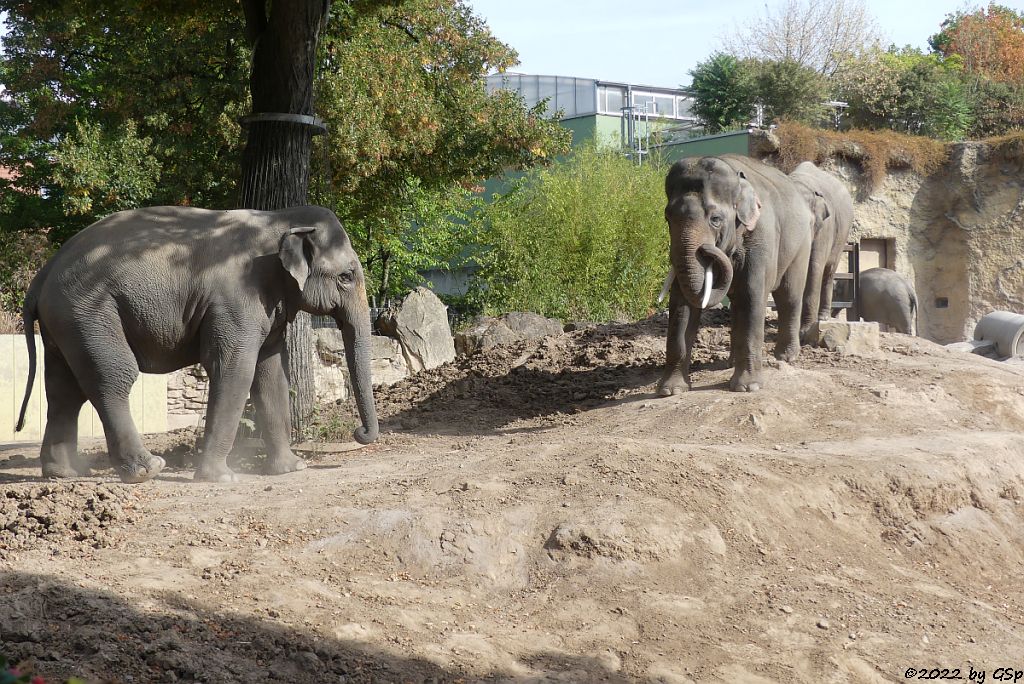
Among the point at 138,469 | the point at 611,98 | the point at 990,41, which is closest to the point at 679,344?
the point at 138,469

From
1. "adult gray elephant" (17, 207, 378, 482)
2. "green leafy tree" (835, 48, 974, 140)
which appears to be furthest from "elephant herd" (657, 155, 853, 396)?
"green leafy tree" (835, 48, 974, 140)

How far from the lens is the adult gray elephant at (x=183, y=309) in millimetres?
7531

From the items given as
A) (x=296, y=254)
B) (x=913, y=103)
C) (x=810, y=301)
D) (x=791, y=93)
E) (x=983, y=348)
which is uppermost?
(x=791, y=93)

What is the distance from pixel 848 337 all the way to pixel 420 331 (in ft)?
19.2

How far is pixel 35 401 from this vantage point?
1500 centimetres

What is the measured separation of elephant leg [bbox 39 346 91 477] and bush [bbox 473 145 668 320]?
1449 centimetres

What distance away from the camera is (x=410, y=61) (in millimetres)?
17438

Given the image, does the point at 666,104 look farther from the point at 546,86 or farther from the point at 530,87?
the point at 530,87

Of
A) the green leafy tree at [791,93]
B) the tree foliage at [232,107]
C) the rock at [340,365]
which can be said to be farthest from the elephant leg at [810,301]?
the green leafy tree at [791,93]

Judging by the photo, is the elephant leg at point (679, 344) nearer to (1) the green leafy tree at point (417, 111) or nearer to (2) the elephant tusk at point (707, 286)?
(2) the elephant tusk at point (707, 286)

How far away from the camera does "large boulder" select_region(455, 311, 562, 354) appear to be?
49.6 ft

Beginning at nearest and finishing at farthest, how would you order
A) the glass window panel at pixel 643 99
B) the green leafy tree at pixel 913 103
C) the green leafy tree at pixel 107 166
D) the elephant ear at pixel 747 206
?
the elephant ear at pixel 747 206
the green leafy tree at pixel 107 166
the green leafy tree at pixel 913 103
the glass window panel at pixel 643 99

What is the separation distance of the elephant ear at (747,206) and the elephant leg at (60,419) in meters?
5.87

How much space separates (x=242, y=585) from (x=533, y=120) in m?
14.0
